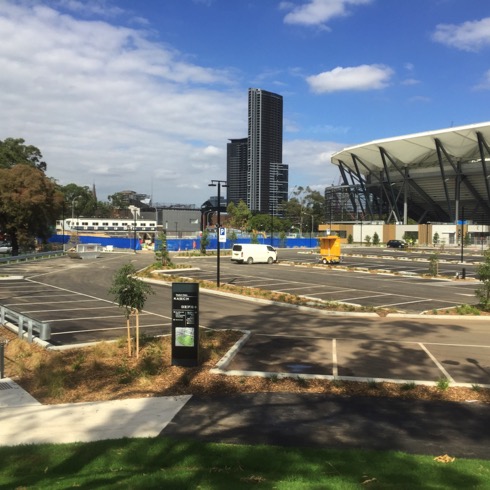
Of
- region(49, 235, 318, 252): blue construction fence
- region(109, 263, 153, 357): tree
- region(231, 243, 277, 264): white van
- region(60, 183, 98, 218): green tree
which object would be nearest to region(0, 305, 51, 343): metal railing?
region(109, 263, 153, 357): tree

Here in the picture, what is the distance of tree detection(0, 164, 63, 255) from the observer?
2116 inches

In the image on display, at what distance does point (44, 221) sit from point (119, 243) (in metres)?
26.0

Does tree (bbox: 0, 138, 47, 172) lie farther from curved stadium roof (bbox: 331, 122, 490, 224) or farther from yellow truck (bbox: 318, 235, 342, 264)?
curved stadium roof (bbox: 331, 122, 490, 224)

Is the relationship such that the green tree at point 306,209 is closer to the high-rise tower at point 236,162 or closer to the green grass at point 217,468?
the high-rise tower at point 236,162

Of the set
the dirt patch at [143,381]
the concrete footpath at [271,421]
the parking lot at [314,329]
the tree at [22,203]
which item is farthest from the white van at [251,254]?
the concrete footpath at [271,421]

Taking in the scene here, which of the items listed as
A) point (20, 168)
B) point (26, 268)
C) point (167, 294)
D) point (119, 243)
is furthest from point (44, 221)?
point (167, 294)

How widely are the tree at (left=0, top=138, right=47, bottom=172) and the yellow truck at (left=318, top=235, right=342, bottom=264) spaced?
52895 millimetres

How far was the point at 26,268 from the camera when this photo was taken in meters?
41.7

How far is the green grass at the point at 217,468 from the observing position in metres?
5.11

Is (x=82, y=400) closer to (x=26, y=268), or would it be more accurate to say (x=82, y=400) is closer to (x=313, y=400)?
(x=313, y=400)

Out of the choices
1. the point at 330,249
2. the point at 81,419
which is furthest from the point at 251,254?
the point at 81,419

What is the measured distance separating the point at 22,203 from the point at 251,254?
26.7m

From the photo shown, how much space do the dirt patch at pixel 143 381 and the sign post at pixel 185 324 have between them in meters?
0.24

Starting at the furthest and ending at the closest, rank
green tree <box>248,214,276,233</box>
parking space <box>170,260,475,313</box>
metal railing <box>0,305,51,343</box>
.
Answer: green tree <box>248,214,276,233</box>, parking space <box>170,260,475,313</box>, metal railing <box>0,305,51,343</box>
